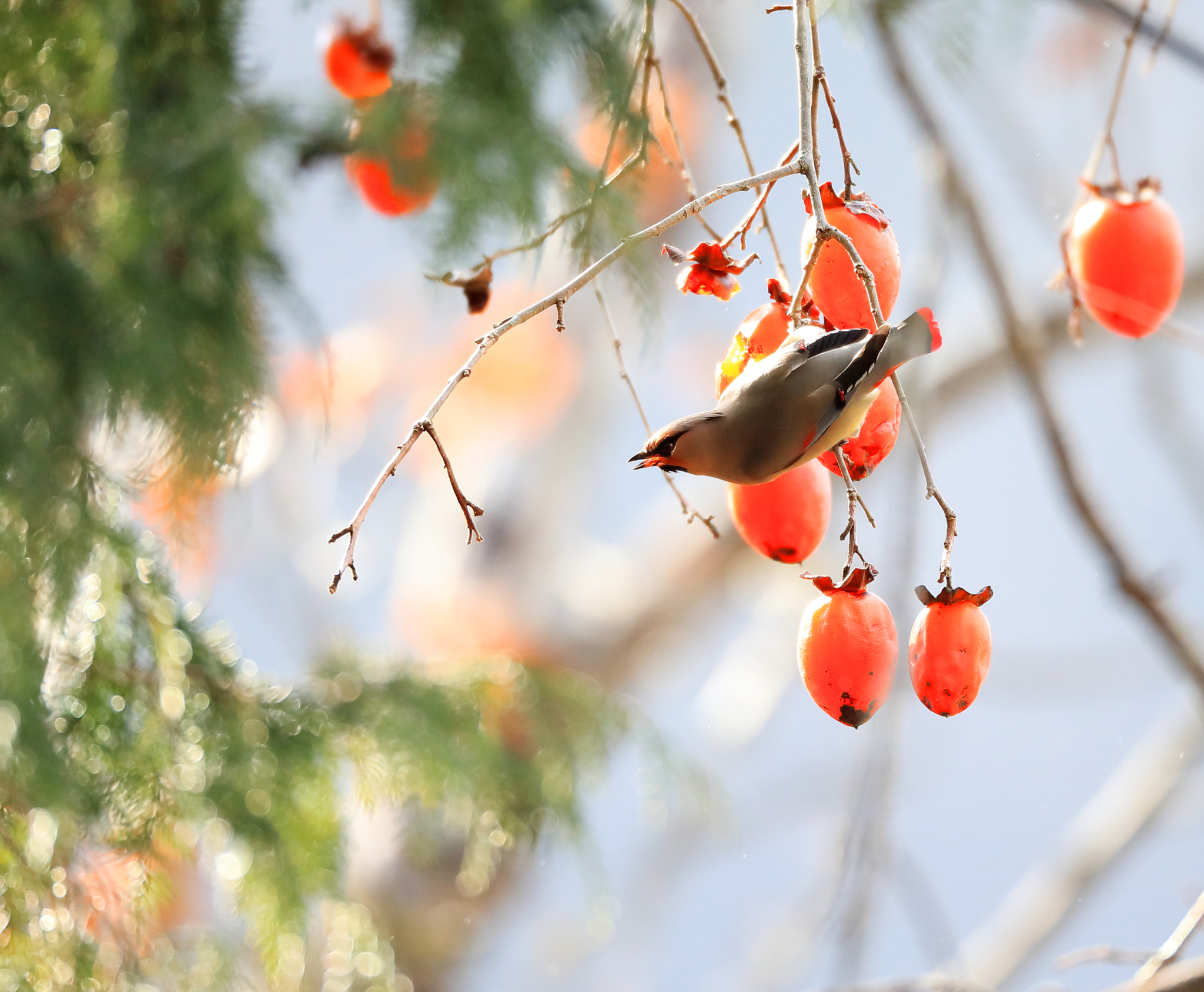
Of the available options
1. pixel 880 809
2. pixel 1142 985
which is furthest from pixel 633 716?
pixel 1142 985

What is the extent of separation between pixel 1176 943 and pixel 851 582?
12.9 inches

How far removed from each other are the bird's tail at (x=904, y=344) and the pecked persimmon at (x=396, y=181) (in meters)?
0.39

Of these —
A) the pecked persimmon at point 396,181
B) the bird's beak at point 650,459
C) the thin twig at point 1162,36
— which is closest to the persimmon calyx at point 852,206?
the bird's beak at point 650,459

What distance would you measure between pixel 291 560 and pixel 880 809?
1.73 meters

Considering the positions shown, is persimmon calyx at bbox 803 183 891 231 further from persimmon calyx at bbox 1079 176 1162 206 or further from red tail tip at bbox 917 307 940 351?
persimmon calyx at bbox 1079 176 1162 206

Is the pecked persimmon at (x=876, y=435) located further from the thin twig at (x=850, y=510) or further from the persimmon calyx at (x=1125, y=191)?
the persimmon calyx at (x=1125, y=191)

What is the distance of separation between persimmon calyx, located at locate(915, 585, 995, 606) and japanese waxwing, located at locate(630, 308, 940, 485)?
3.3 inches

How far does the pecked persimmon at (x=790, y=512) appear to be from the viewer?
0.38 metres

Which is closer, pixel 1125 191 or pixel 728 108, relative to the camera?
pixel 728 108

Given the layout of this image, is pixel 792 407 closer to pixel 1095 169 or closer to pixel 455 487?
pixel 455 487

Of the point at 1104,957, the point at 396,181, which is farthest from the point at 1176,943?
the point at 396,181

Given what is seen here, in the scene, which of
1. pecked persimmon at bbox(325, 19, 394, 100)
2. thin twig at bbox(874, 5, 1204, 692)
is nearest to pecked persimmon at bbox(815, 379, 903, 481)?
pecked persimmon at bbox(325, 19, 394, 100)

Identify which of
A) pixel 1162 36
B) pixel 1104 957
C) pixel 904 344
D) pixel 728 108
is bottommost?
pixel 1104 957

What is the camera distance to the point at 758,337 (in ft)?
1.16
